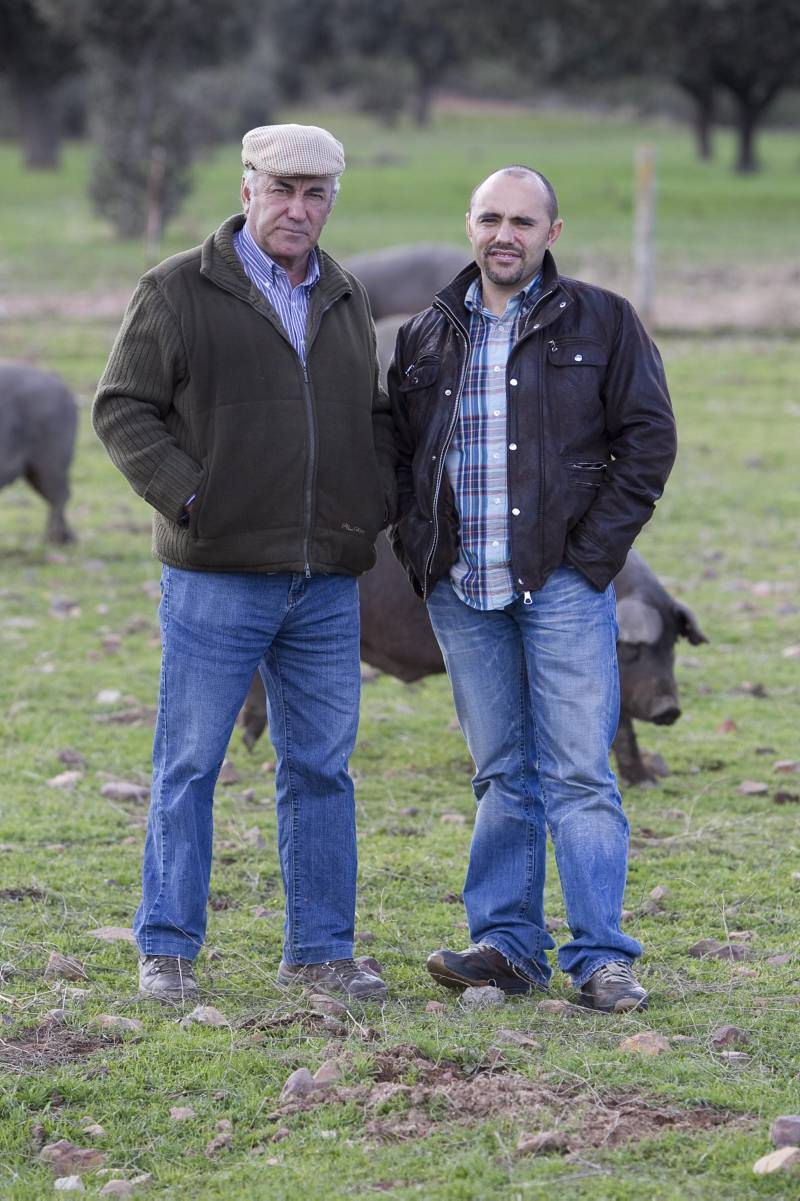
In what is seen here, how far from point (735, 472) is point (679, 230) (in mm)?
22434

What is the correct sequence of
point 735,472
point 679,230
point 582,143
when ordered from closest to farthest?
point 735,472 < point 679,230 < point 582,143

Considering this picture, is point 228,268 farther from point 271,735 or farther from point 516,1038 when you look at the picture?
point 516,1038

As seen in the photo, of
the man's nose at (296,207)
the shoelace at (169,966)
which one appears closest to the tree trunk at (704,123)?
the man's nose at (296,207)

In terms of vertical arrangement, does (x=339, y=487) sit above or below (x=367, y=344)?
below

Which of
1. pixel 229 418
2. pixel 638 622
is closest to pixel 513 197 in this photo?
pixel 229 418

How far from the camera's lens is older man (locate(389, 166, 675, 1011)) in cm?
493

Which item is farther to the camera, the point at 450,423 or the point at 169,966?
the point at 169,966

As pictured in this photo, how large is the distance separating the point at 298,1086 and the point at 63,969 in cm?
130

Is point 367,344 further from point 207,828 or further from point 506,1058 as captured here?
point 506,1058

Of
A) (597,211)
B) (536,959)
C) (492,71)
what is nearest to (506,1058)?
(536,959)

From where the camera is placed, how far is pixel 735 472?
1496 cm

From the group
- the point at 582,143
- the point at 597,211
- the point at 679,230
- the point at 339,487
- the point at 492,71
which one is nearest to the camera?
the point at 339,487

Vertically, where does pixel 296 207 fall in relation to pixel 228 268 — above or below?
above

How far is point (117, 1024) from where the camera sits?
4871 mm
